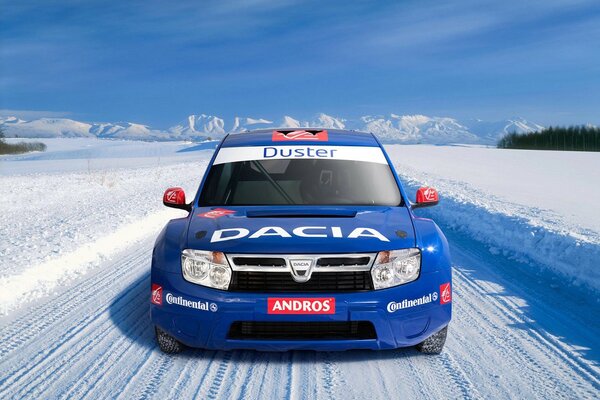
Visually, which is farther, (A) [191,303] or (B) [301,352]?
(B) [301,352]

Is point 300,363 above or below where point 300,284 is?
below

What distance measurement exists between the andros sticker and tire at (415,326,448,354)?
1.41 metres

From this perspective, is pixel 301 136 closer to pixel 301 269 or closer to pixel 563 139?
pixel 301 269

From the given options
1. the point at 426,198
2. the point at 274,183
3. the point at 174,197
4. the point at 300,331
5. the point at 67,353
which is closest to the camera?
the point at 300,331

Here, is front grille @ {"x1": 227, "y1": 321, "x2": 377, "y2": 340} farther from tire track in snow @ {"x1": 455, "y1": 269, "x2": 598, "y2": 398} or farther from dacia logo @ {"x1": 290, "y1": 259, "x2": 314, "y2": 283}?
tire track in snow @ {"x1": 455, "y1": 269, "x2": 598, "y2": 398}

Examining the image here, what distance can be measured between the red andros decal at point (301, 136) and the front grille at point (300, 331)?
224 centimetres

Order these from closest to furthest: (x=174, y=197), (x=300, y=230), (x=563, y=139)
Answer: (x=300, y=230) < (x=174, y=197) < (x=563, y=139)

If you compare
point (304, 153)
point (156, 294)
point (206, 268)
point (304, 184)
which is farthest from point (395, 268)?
point (304, 153)

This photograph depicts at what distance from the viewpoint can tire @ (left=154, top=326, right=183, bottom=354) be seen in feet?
11.9

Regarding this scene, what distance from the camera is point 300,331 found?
134 inches

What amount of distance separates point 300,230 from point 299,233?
0.06 m

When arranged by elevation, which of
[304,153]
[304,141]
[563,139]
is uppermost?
[304,141]

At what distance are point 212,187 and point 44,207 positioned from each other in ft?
32.7

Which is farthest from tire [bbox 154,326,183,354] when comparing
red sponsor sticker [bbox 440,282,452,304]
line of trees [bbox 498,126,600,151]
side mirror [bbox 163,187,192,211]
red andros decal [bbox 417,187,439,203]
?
line of trees [bbox 498,126,600,151]
